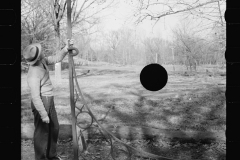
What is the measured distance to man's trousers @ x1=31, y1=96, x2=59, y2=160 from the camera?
153 centimetres

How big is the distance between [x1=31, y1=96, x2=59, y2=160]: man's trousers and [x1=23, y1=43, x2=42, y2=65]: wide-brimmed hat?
0.75ft

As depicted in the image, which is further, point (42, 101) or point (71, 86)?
point (71, 86)

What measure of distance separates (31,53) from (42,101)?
292mm

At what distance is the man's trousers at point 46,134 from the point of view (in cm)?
153

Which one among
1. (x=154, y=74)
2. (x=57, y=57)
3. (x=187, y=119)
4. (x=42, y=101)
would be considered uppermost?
(x=57, y=57)

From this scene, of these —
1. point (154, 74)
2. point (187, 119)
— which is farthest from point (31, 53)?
point (187, 119)

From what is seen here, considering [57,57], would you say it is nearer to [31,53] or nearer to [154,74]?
[31,53]

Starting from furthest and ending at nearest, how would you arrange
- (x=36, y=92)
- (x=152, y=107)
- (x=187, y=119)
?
(x=152, y=107) < (x=187, y=119) < (x=36, y=92)

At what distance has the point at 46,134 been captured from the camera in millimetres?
1558

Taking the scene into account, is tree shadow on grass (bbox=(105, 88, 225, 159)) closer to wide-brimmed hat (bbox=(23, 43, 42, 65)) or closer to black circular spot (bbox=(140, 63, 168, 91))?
black circular spot (bbox=(140, 63, 168, 91))

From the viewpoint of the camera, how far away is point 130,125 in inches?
89.0

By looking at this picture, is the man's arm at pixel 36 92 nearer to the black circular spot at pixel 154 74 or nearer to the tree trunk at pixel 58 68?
the tree trunk at pixel 58 68
